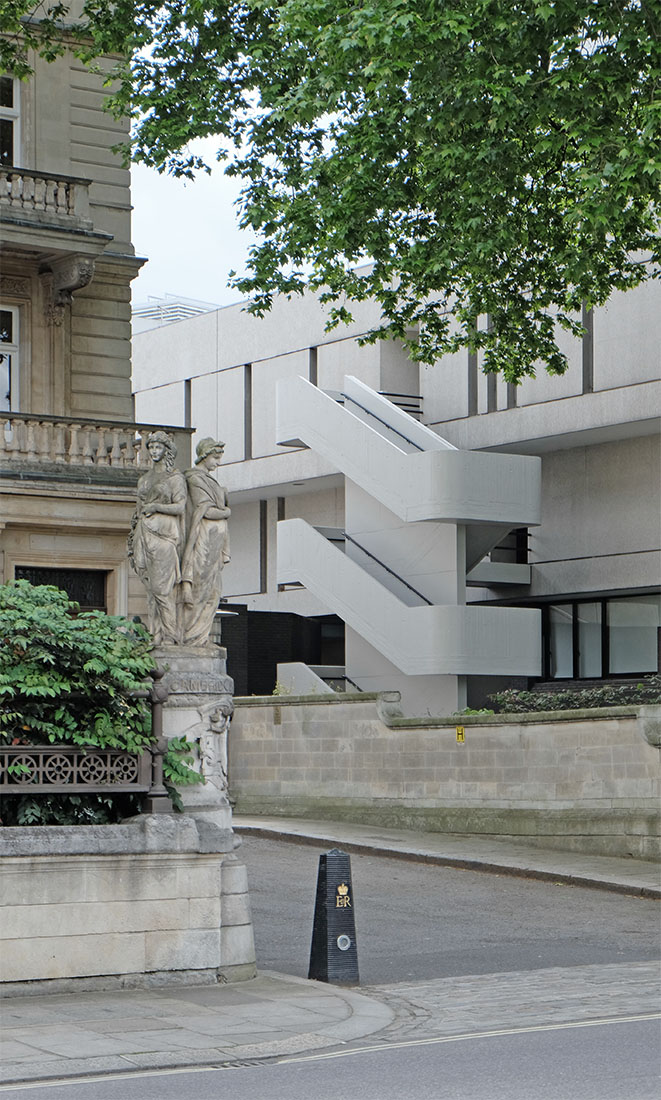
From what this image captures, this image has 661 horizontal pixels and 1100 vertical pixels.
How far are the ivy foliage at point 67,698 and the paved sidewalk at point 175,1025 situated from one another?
4.65ft

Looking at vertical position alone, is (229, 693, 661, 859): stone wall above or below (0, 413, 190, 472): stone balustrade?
below

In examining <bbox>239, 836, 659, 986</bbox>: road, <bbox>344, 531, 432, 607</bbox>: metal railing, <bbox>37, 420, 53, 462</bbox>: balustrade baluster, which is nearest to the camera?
<bbox>239, 836, 659, 986</bbox>: road

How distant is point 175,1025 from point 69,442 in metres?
16.0

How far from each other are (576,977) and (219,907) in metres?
2.99

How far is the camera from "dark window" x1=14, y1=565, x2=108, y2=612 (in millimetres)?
25188

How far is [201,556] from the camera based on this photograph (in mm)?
12859

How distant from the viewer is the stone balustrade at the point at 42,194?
2464cm

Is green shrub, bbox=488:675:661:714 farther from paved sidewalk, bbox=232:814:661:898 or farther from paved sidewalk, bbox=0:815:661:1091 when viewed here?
paved sidewalk, bbox=0:815:661:1091

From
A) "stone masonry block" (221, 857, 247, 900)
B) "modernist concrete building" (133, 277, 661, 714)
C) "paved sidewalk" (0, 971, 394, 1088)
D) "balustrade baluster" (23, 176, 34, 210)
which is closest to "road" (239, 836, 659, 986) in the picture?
"stone masonry block" (221, 857, 247, 900)

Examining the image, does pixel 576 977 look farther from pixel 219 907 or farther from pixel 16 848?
pixel 16 848

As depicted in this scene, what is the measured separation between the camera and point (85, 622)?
12281 mm

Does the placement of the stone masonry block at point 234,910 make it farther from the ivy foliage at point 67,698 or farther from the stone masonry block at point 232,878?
the ivy foliage at point 67,698

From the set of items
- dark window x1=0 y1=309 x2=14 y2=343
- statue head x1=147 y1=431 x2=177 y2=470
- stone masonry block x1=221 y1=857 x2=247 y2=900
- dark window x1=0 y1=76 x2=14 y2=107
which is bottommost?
stone masonry block x1=221 y1=857 x2=247 y2=900

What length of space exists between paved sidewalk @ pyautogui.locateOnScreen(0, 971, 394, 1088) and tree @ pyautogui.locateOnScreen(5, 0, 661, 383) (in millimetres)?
7878
